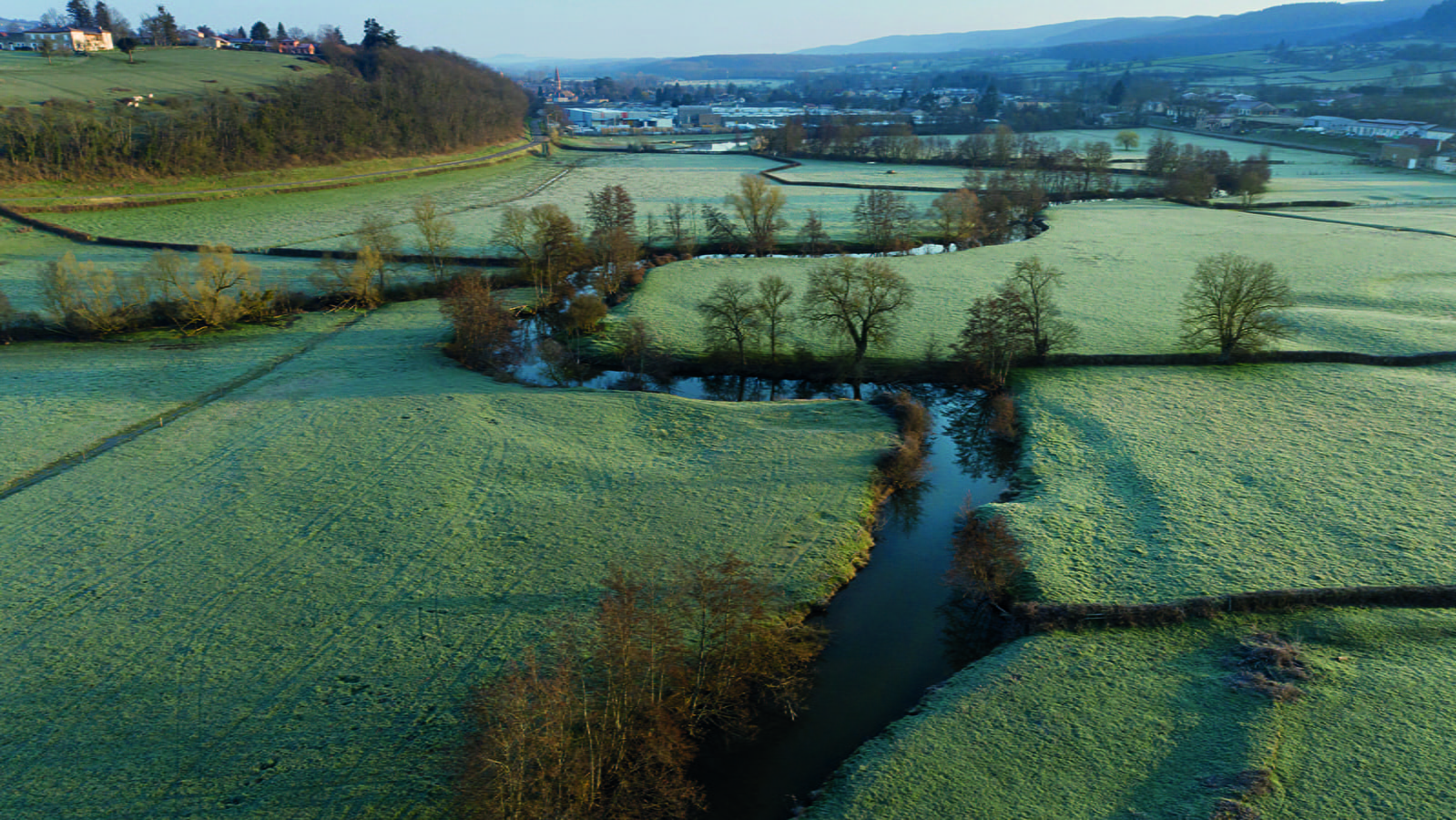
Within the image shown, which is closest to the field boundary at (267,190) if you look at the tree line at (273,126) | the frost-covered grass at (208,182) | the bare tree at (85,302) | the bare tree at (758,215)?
the frost-covered grass at (208,182)

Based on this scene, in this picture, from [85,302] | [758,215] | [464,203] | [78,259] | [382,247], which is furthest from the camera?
[464,203]

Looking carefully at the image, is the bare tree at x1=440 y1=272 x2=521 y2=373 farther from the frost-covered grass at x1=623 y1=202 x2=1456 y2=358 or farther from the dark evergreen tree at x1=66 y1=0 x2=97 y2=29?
the dark evergreen tree at x1=66 y1=0 x2=97 y2=29

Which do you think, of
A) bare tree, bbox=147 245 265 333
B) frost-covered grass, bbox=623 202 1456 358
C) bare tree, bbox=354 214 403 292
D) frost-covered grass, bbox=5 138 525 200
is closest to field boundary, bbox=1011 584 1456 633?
frost-covered grass, bbox=623 202 1456 358

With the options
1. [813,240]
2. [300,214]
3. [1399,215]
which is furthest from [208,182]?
[1399,215]

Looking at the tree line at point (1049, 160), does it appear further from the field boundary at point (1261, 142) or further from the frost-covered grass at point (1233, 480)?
the frost-covered grass at point (1233, 480)

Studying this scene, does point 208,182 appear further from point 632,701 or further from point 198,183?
point 632,701

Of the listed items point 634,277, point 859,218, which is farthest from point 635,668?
point 859,218
